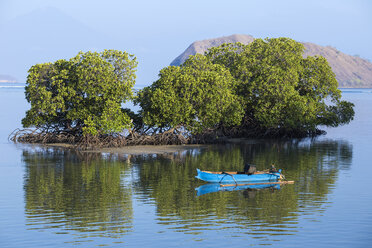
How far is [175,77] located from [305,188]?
27.2m

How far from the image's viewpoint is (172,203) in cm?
3362

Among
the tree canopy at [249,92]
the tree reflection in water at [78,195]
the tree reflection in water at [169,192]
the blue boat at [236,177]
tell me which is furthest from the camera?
the tree canopy at [249,92]

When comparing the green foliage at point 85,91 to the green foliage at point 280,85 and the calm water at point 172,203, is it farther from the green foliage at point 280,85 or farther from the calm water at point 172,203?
the green foliage at point 280,85

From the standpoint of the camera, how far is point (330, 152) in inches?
2339

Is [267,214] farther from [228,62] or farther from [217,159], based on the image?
[228,62]

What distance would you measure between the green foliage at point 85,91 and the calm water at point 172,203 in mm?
5437

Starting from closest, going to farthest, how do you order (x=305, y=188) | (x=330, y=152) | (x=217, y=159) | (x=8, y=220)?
1. (x=8, y=220)
2. (x=305, y=188)
3. (x=217, y=159)
4. (x=330, y=152)

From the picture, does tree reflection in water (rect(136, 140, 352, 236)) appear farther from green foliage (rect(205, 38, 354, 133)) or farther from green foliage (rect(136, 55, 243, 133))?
green foliage (rect(205, 38, 354, 133))

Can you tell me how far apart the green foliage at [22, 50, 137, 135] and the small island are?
0.35 feet

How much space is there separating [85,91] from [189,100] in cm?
1189

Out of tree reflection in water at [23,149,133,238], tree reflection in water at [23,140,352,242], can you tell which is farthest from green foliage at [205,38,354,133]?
tree reflection in water at [23,149,133,238]

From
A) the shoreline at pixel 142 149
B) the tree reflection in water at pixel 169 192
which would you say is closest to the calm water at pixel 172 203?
the tree reflection in water at pixel 169 192

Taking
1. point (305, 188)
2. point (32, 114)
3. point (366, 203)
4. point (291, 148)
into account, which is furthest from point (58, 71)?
point (366, 203)

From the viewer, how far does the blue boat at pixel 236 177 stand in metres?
39.5
